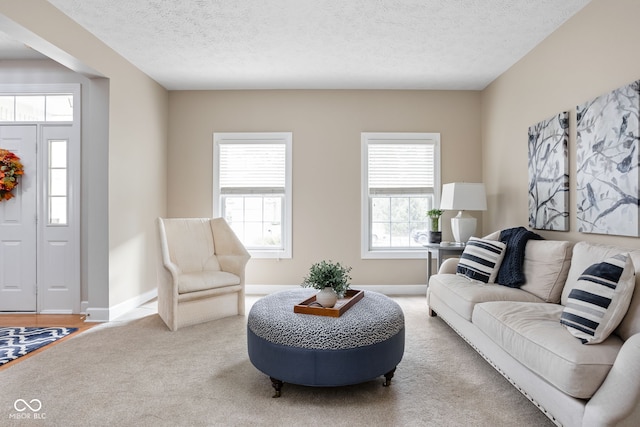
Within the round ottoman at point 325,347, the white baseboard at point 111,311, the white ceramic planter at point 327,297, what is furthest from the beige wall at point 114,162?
the white ceramic planter at point 327,297

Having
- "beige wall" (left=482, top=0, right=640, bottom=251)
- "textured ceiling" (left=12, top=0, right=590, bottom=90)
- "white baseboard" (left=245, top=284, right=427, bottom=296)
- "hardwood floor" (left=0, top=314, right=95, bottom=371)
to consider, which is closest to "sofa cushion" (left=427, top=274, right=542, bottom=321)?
"beige wall" (left=482, top=0, right=640, bottom=251)

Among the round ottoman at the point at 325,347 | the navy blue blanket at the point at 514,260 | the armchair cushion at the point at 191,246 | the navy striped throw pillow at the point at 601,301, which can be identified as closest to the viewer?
the navy striped throw pillow at the point at 601,301

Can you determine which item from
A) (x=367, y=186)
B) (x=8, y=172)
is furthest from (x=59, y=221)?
(x=367, y=186)

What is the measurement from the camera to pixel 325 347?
2.24 metres

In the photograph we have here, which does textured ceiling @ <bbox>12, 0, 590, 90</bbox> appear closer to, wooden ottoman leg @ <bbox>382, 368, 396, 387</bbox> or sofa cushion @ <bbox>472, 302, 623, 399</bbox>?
sofa cushion @ <bbox>472, 302, 623, 399</bbox>

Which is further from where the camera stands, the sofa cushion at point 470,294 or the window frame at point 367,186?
the window frame at point 367,186

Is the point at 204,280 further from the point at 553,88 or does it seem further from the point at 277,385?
the point at 553,88

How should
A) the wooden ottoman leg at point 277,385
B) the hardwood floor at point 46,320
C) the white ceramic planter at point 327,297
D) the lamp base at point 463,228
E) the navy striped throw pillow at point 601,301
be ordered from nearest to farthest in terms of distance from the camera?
the navy striped throw pillow at point 601,301, the wooden ottoman leg at point 277,385, the white ceramic planter at point 327,297, the hardwood floor at point 46,320, the lamp base at point 463,228

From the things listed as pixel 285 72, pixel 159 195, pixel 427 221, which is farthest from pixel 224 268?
pixel 427 221

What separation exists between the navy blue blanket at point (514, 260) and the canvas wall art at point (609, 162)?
430mm

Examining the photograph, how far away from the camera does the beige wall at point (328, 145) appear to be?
5117 mm

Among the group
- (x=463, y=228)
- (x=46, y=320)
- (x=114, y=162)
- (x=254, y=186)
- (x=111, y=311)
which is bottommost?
(x=46, y=320)

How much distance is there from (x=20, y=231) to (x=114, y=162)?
1.34 metres

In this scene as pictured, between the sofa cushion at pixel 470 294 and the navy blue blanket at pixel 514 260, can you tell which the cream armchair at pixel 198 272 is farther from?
the navy blue blanket at pixel 514 260
